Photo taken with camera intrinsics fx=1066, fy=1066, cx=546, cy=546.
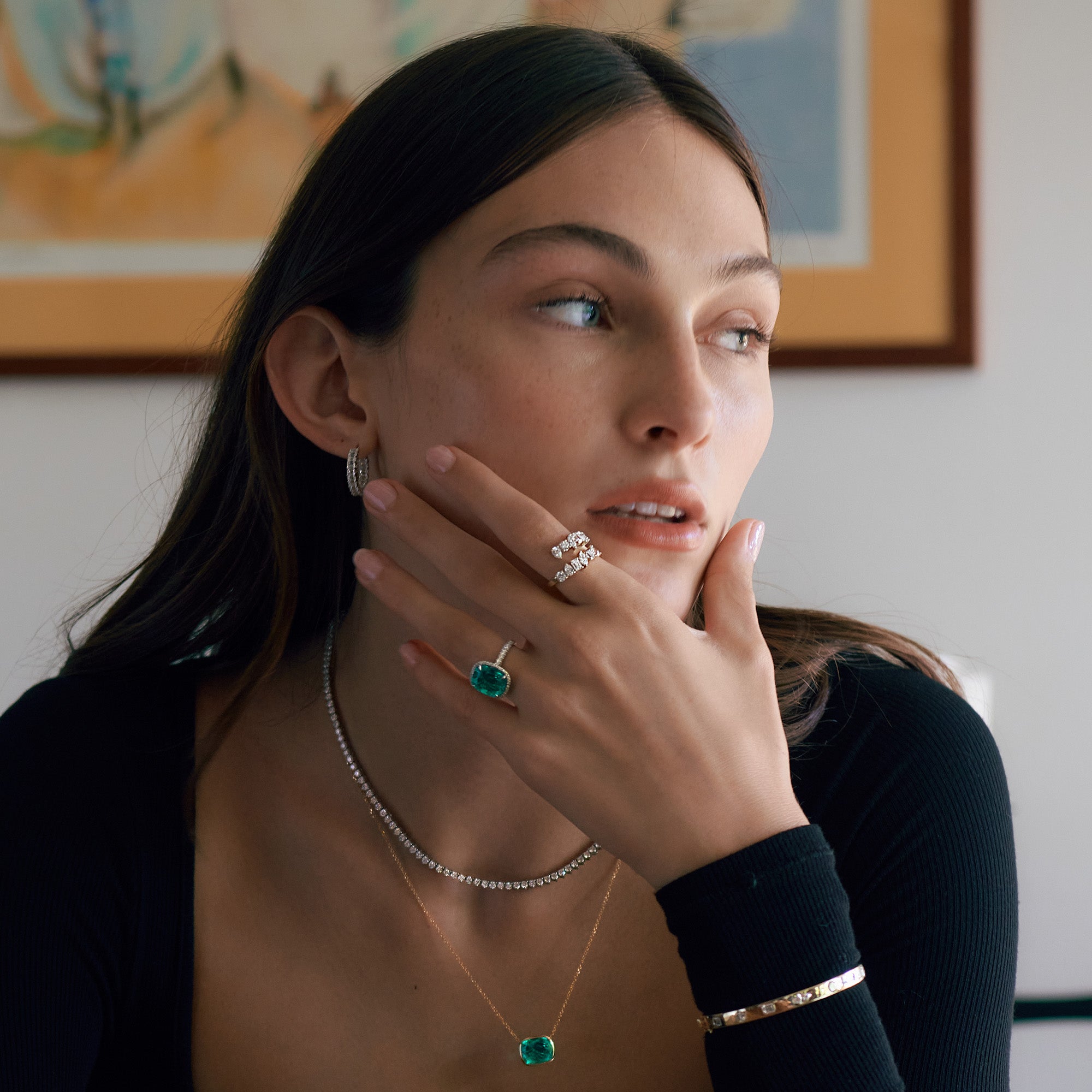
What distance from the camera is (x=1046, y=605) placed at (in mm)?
1747

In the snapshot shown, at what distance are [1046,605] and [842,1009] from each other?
1154mm

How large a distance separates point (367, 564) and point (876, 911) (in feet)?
1.98

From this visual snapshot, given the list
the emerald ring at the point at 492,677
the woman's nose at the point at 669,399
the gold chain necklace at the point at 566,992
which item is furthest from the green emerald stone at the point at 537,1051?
the woman's nose at the point at 669,399

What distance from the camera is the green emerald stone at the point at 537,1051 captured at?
0.98 meters

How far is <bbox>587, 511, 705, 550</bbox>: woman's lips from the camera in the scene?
2.97 feet

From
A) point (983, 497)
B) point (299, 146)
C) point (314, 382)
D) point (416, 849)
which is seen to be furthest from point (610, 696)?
point (299, 146)

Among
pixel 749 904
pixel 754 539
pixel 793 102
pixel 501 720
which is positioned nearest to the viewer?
pixel 749 904

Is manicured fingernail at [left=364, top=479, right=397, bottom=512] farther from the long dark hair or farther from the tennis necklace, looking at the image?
the tennis necklace

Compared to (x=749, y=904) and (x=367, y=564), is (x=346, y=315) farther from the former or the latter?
(x=749, y=904)

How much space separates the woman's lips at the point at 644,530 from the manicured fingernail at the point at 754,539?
0.09m

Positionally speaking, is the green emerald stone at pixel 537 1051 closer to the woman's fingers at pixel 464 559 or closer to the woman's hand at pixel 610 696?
the woman's hand at pixel 610 696

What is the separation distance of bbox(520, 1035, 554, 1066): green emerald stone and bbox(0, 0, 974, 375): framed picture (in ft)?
3.61

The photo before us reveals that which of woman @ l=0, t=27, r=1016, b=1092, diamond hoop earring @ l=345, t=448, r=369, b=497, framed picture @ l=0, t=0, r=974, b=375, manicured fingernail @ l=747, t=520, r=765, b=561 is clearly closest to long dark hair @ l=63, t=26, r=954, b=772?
woman @ l=0, t=27, r=1016, b=1092

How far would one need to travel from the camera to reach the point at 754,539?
3.31ft
